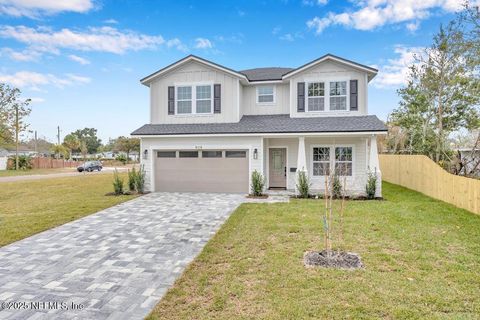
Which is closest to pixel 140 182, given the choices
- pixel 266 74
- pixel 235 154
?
pixel 235 154

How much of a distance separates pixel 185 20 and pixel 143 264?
14147 mm

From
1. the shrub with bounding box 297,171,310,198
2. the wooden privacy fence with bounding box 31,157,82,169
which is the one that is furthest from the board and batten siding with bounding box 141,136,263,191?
the wooden privacy fence with bounding box 31,157,82,169

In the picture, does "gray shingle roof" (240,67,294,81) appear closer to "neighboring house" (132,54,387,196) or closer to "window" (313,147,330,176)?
"neighboring house" (132,54,387,196)

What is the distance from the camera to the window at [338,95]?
13.7 meters

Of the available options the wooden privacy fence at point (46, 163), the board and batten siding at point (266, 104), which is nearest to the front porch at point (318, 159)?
the board and batten siding at point (266, 104)

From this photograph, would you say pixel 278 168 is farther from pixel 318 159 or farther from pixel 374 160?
pixel 374 160

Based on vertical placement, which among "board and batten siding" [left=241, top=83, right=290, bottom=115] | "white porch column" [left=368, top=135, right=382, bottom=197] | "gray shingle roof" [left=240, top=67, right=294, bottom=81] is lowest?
"white porch column" [left=368, top=135, right=382, bottom=197]

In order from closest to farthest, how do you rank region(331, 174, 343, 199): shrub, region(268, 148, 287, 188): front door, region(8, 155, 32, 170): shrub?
1. region(331, 174, 343, 199): shrub
2. region(268, 148, 287, 188): front door
3. region(8, 155, 32, 170): shrub

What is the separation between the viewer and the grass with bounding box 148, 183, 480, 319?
3473mm

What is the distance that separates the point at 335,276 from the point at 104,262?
4168 mm

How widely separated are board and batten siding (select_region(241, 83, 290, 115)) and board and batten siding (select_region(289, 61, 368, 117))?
76cm

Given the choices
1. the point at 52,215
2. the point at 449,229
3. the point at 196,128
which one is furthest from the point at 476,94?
the point at 52,215

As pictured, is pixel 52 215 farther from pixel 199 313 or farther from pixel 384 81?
pixel 384 81

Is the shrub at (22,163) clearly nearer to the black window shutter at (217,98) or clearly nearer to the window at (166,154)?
the window at (166,154)
